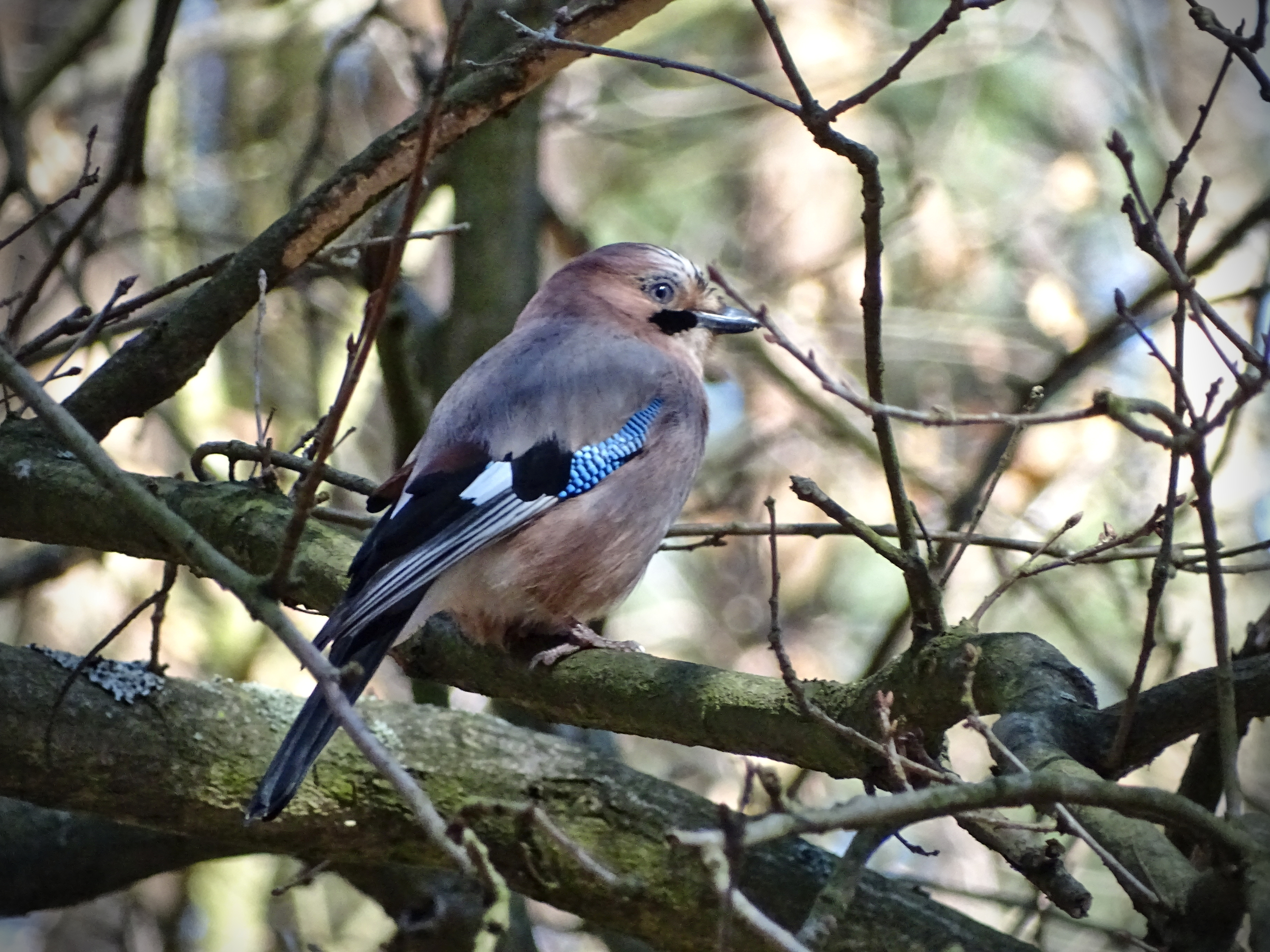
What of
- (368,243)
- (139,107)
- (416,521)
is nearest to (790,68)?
(368,243)

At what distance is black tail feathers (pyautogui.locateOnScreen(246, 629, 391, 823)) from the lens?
2973 millimetres

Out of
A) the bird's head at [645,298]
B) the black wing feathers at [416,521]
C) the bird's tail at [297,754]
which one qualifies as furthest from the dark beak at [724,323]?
the bird's tail at [297,754]

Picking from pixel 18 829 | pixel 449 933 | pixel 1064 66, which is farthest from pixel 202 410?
pixel 1064 66

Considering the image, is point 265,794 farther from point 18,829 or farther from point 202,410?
point 202,410

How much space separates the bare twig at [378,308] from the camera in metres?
2.02

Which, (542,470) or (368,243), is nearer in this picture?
(368,243)

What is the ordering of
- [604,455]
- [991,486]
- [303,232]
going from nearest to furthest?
[991,486] < [303,232] < [604,455]

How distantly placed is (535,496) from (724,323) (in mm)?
1211

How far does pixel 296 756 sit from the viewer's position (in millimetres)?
2988

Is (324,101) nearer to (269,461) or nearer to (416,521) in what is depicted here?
(269,461)

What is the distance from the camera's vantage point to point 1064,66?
379 inches

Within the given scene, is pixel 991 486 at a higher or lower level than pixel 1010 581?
higher

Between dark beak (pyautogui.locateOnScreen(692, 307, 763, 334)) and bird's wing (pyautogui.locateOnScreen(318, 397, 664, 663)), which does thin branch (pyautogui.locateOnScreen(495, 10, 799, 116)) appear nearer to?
bird's wing (pyautogui.locateOnScreen(318, 397, 664, 663))

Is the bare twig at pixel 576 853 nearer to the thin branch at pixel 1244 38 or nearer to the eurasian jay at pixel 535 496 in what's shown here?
the eurasian jay at pixel 535 496
